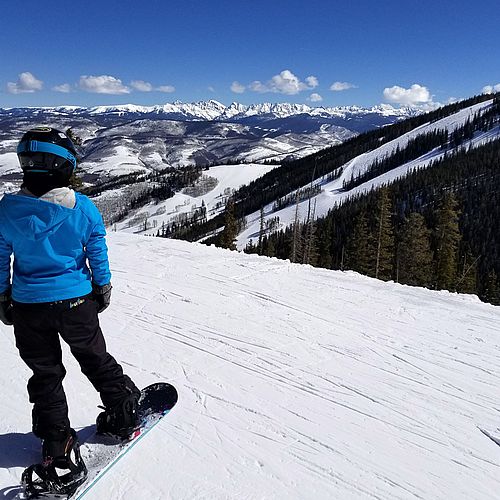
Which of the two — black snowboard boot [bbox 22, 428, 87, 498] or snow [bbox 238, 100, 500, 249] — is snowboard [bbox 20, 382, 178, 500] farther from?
snow [bbox 238, 100, 500, 249]

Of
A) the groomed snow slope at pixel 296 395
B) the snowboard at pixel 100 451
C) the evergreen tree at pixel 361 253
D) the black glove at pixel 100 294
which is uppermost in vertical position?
the black glove at pixel 100 294

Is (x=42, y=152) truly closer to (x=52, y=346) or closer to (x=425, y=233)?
(x=52, y=346)

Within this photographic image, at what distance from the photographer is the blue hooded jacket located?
2.74m

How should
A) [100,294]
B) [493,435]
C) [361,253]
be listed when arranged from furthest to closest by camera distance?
[361,253] → [493,435] → [100,294]

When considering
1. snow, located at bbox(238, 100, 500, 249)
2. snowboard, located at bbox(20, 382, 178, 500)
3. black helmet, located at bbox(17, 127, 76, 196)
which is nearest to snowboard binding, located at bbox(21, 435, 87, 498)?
snowboard, located at bbox(20, 382, 178, 500)

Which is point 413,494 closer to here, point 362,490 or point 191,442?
point 362,490

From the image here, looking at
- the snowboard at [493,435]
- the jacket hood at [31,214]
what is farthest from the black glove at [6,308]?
the snowboard at [493,435]

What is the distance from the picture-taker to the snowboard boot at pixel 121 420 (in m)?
3.41

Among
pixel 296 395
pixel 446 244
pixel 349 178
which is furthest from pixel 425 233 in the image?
pixel 349 178

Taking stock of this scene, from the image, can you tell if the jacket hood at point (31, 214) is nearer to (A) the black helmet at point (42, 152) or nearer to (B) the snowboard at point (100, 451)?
(A) the black helmet at point (42, 152)

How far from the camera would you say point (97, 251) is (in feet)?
10.2

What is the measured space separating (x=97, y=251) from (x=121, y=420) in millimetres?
1601

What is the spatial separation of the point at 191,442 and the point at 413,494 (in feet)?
6.75

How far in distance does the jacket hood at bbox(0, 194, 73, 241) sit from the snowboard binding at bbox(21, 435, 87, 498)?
1785 mm
